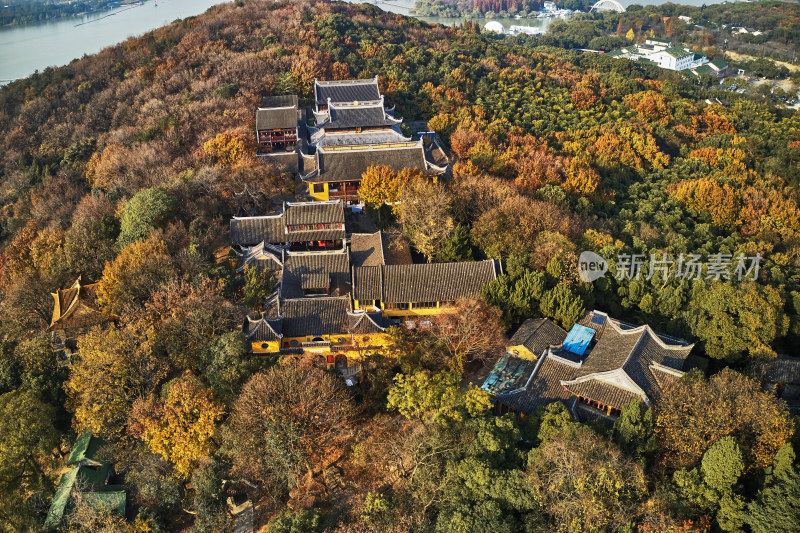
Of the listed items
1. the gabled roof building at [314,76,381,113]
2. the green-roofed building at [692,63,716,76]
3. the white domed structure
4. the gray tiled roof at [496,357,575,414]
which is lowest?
the green-roofed building at [692,63,716,76]

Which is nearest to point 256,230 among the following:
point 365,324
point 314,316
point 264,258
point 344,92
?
point 264,258

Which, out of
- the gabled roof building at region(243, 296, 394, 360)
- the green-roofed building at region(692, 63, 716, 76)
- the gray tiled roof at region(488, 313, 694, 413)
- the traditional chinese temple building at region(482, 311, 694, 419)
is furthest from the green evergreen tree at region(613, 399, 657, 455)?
the green-roofed building at region(692, 63, 716, 76)

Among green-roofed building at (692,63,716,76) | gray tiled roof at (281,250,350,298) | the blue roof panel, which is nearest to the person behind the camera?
the blue roof panel

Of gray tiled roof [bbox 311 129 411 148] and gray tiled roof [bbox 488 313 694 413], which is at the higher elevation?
gray tiled roof [bbox 311 129 411 148]

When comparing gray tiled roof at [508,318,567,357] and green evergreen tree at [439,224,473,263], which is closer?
gray tiled roof at [508,318,567,357]

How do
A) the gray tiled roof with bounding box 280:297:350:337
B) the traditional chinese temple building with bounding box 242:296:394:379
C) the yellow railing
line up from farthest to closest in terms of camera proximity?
Result: 1. the yellow railing
2. the gray tiled roof with bounding box 280:297:350:337
3. the traditional chinese temple building with bounding box 242:296:394:379

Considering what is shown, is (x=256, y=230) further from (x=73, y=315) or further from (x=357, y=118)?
(x=357, y=118)

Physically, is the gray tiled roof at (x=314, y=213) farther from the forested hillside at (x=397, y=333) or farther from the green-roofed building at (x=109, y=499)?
the green-roofed building at (x=109, y=499)

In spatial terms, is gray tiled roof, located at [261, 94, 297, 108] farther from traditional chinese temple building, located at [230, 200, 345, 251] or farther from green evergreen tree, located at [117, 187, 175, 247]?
traditional chinese temple building, located at [230, 200, 345, 251]
